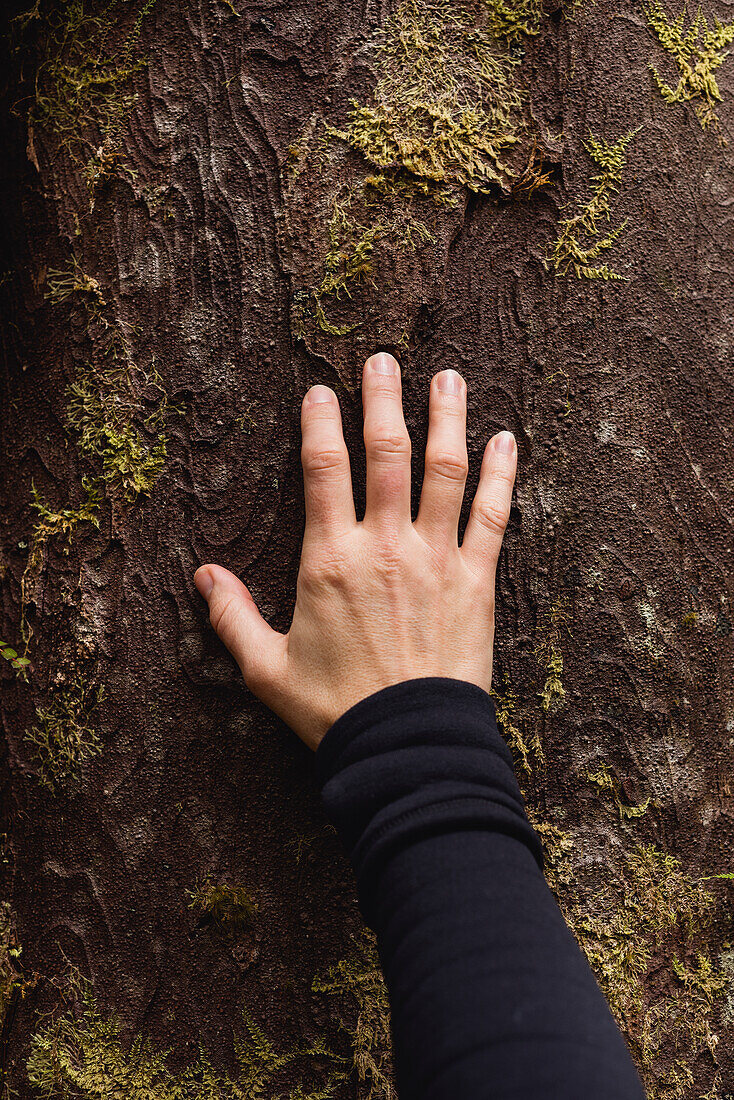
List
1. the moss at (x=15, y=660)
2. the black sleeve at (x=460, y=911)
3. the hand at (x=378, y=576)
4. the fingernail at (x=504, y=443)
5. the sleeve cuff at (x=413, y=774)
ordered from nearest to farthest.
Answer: the black sleeve at (x=460, y=911), the sleeve cuff at (x=413, y=774), the hand at (x=378, y=576), the fingernail at (x=504, y=443), the moss at (x=15, y=660)

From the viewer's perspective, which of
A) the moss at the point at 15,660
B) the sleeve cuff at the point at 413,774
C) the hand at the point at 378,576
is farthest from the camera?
the moss at the point at 15,660

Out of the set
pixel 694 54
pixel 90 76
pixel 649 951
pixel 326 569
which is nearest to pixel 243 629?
pixel 326 569

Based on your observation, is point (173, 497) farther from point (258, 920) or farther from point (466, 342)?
point (258, 920)

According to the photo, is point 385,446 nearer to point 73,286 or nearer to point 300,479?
point 300,479

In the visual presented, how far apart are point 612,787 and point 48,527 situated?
4.92 feet

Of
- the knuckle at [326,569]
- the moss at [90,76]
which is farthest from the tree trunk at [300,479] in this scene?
the knuckle at [326,569]

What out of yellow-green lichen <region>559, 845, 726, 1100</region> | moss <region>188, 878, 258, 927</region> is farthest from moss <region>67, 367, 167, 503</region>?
yellow-green lichen <region>559, 845, 726, 1100</region>

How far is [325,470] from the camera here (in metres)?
1.41

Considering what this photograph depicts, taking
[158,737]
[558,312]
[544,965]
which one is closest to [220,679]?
[158,737]

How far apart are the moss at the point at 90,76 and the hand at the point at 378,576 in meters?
0.80

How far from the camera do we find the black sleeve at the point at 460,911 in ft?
2.96

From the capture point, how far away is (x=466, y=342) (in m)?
1.49

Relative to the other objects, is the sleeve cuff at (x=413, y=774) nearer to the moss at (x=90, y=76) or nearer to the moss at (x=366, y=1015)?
the moss at (x=366, y=1015)

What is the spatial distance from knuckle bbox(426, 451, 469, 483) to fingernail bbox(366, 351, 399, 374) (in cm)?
21
